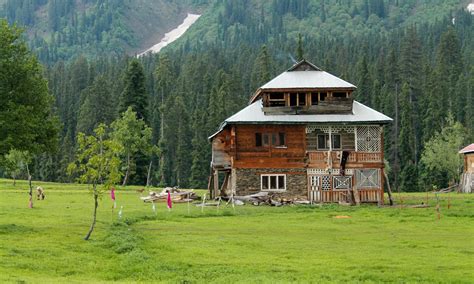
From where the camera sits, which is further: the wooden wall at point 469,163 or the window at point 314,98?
the wooden wall at point 469,163

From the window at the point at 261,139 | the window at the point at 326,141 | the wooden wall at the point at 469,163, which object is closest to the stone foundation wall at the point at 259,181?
Result: the window at the point at 261,139

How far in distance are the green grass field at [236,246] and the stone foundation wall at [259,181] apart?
11.1m

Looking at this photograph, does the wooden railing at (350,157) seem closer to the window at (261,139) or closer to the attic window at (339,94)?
the window at (261,139)

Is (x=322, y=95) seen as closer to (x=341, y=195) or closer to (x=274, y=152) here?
(x=274, y=152)

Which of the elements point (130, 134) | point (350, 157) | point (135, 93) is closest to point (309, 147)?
point (350, 157)

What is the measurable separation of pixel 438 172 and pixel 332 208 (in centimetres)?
6518

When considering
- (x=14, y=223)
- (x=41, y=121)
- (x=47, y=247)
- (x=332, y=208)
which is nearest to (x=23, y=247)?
(x=47, y=247)

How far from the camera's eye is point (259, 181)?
209ft

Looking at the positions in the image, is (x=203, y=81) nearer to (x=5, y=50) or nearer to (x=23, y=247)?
(x=5, y=50)

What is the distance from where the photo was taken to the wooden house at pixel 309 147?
6306cm

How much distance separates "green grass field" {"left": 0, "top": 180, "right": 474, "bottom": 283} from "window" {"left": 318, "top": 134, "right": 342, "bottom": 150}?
41.3 feet

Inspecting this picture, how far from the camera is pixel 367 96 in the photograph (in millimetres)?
144750

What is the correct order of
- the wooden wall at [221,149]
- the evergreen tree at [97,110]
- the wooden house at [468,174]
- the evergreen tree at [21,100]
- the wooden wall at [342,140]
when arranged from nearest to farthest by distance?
1. the evergreen tree at [21,100]
2. the wooden wall at [342,140]
3. the wooden wall at [221,149]
4. the wooden house at [468,174]
5. the evergreen tree at [97,110]

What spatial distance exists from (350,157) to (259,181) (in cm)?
776
